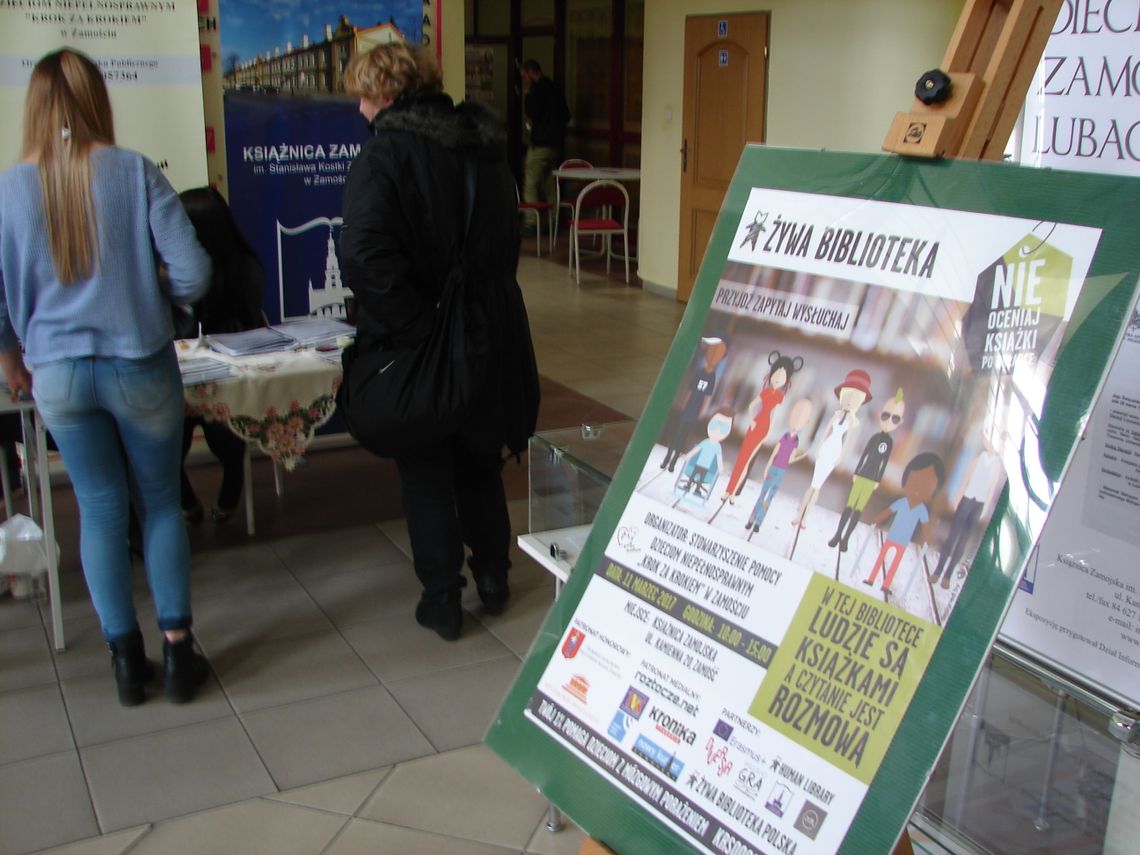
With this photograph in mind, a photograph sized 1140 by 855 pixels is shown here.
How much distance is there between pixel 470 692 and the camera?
291 centimetres

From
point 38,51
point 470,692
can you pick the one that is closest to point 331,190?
point 38,51

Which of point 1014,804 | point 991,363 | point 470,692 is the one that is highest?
point 991,363

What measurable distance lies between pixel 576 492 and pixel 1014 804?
946mm

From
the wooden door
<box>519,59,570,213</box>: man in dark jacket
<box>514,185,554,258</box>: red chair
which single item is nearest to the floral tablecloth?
the wooden door

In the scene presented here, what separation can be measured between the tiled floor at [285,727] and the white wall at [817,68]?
12.6ft

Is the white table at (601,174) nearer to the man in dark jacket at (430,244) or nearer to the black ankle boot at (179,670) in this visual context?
the man in dark jacket at (430,244)

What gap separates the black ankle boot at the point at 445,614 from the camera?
316 cm

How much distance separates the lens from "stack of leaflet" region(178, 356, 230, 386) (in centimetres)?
324

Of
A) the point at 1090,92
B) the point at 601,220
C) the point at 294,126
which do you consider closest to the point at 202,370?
the point at 294,126

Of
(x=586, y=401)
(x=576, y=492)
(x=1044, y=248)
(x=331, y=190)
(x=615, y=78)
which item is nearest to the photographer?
(x=1044, y=248)

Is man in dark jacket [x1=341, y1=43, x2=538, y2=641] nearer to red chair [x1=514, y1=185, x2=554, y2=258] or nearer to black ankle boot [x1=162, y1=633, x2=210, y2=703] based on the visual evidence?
black ankle boot [x1=162, y1=633, x2=210, y2=703]

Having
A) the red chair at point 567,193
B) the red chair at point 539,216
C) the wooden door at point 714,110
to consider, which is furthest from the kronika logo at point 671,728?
the red chair at point 539,216

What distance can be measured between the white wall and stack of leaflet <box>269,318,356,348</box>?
127 inches

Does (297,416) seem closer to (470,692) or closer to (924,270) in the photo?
(470,692)
